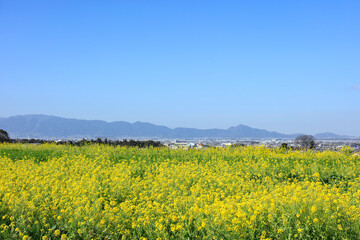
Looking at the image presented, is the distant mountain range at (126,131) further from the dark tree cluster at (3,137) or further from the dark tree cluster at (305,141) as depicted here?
the dark tree cluster at (305,141)

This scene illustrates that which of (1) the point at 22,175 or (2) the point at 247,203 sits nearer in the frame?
(2) the point at 247,203

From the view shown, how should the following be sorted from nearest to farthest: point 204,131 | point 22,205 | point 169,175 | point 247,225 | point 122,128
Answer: point 247,225
point 22,205
point 169,175
point 204,131
point 122,128

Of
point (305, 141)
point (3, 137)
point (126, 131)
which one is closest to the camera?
point (305, 141)

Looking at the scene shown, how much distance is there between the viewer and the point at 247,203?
4840 millimetres

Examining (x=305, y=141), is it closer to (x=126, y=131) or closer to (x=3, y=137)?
(x=3, y=137)

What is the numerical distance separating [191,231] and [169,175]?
135 inches

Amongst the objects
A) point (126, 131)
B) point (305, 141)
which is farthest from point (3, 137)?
point (126, 131)

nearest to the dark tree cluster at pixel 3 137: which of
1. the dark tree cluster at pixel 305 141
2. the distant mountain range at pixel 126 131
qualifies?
the dark tree cluster at pixel 305 141

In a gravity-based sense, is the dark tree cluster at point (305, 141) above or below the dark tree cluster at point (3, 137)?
above

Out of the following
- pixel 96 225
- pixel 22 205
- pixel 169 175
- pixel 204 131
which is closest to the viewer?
pixel 96 225

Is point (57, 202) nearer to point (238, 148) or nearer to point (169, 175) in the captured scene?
point (169, 175)

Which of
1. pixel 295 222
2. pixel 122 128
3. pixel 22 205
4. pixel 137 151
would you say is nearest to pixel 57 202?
pixel 22 205

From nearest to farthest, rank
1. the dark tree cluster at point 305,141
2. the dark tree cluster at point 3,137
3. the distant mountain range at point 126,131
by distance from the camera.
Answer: the dark tree cluster at point 305,141 < the dark tree cluster at point 3,137 < the distant mountain range at point 126,131

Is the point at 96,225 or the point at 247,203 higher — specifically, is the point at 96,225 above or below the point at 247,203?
below
